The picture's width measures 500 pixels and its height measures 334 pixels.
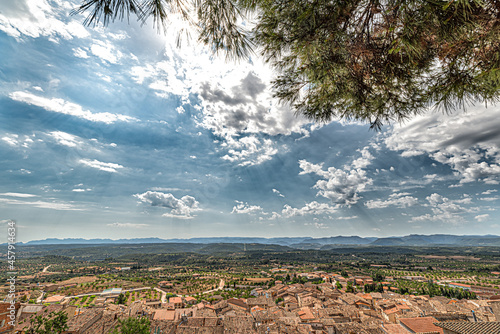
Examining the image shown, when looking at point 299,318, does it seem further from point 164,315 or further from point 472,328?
point 164,315

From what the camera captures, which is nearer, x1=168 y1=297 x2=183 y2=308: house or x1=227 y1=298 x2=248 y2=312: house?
x1=227 y1=298 x2=248 y2=312: house

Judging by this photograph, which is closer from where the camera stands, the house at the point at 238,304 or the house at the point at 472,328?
the house at the point at 472,328

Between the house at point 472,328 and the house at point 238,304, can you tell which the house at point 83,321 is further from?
the house at point 472,328

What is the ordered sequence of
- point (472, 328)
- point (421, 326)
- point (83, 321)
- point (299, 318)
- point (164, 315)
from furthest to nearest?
point (164, 315), point (299, 318), point (83, 321), point (421, 326), point (472, 328)

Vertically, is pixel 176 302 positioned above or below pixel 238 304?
below

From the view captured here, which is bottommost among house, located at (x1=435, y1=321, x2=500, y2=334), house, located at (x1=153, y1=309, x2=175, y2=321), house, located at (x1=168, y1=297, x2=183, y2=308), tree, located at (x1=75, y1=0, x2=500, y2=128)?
house, located at (x1=168, y1=297, x2=183, y2=308)

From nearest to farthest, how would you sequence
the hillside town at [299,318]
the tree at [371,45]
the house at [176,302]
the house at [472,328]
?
the tree at [371,45], the house at [472,328], the hillside town at [299,318], the house at [176,302]

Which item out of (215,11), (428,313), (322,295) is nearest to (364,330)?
(428,313)

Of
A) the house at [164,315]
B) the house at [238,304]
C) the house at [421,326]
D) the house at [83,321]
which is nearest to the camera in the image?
the house at [421,326]

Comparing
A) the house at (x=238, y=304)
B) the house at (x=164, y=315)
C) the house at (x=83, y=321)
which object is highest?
the house at (x=83, y=321)

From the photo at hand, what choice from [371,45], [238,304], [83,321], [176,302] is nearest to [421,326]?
[238,304]

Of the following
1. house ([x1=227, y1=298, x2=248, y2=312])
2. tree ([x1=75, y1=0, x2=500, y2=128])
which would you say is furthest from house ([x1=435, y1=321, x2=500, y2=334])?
house ([x1=227, y1=298, x2=248, y2=312])

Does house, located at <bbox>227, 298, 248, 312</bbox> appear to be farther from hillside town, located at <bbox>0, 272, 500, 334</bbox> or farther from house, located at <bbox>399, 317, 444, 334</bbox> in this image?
house, located at <bbox>399, 317, 444, 334</bbox>

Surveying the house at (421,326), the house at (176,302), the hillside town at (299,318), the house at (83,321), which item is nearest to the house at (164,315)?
the hillside town at (299,318)
